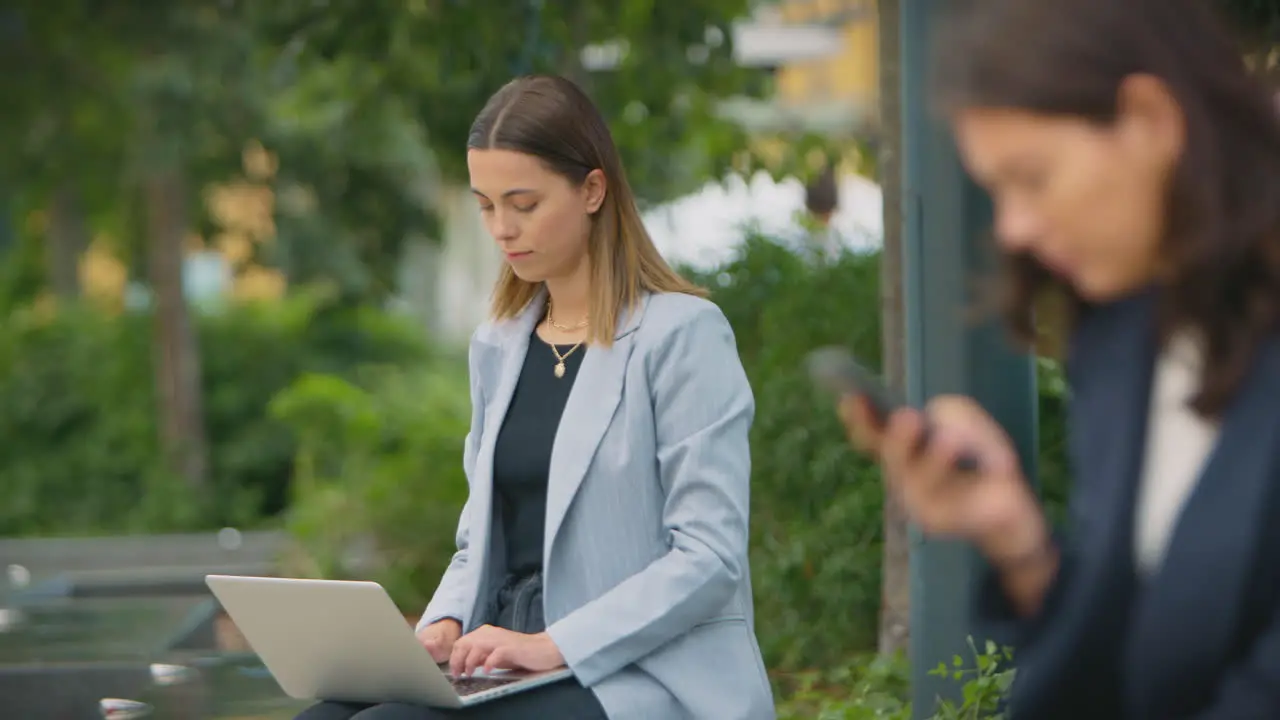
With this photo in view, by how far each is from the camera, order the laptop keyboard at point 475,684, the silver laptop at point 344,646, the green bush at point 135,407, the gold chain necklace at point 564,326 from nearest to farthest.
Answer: the silver laptop at point 344,646 < the laptop keyboard at point 475,684 < the gold chain necklace at point 564,326 < the green bush at point 135,407

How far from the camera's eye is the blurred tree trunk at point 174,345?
43.5 ft

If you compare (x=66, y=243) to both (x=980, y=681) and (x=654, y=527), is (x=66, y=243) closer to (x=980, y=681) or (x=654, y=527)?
(x=980, y=681)

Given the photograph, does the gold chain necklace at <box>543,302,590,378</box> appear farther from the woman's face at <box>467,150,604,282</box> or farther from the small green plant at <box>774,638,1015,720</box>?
the small green plant at <box>774,638,1015,720</box>

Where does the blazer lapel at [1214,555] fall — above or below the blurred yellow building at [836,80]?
below

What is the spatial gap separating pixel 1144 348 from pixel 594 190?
1681mm

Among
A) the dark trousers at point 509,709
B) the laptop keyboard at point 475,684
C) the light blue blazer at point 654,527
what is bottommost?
the dark trousers at point 509,709

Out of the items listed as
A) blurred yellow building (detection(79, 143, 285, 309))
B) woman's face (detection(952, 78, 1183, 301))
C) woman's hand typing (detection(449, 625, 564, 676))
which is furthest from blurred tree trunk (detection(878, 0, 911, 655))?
blurred yellow building (detection(79, 143, 285, 309))

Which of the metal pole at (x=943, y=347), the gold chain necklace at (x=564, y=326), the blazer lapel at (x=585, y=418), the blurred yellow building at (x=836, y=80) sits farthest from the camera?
the blurred yellow building at (x=836, y=80)

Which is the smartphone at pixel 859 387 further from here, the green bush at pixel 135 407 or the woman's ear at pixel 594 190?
the green bush at pixel 135 407

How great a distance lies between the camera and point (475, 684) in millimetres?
2934

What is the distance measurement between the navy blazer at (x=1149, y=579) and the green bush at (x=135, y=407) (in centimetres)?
1204

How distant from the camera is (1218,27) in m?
1.60

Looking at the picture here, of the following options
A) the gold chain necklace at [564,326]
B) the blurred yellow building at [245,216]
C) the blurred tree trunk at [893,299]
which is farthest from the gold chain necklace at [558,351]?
the blurred yellow building at [245,216]

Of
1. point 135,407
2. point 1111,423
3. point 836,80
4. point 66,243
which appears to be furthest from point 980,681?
point 836,80
